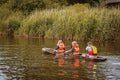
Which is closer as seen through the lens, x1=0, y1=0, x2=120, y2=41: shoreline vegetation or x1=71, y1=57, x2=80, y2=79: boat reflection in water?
x1=71, y1=57, x2=80, y2=79: boat reflection in water

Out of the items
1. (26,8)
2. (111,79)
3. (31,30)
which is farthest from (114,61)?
(26,8)

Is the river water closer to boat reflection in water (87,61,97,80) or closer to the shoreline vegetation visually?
boat reflection in water (87,61,97,80)

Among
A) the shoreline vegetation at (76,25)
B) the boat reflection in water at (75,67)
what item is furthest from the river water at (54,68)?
the shoreline vegetation at (76,25)

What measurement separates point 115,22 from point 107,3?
1516 centimetres

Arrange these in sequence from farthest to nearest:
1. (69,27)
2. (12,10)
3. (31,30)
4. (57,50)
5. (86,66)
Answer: (12,10) < (31,30) < (69,27) < (57,50) < (86,66)

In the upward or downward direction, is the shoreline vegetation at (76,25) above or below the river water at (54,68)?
above

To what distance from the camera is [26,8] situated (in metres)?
58.5

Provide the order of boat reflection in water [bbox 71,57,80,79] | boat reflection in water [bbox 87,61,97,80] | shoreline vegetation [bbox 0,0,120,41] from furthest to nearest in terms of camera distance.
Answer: shoreline vegetation [bbox 0,0,120,41] < boat reflection in water [bbox 71,57,80,79] < boat reflection in water [bbox 87,61,97,80]

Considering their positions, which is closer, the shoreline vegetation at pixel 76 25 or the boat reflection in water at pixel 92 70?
the boat reflection in water at pixel 92 70

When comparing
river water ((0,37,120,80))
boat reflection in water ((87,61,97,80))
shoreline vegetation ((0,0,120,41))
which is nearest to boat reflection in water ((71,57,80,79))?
river water ((0,37,120,80))

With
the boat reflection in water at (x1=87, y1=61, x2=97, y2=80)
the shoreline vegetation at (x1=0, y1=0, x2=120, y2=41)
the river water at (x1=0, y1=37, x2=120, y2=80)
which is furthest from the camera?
the shoreline vegetation at (x1=0, y1=0, x2=120, y2=41)

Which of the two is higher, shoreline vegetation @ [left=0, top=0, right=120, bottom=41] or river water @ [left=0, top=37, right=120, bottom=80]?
shoreline vegetation @ [left=0, top=0, right=120, bottom=41]

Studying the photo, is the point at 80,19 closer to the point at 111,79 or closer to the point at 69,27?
the point at 69,27

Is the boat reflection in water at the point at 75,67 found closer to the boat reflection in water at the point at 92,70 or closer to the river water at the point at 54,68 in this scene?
the river water at the point at 54,68
